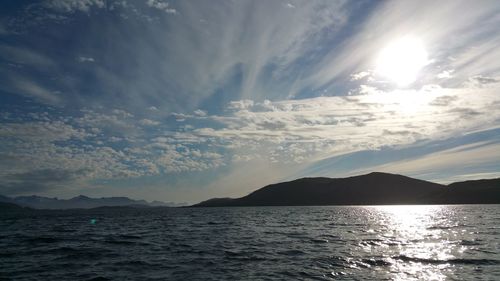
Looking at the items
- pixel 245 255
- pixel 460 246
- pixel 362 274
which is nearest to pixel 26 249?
pixel 245 255

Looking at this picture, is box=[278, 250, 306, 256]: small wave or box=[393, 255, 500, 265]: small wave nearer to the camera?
box=[393, 255, 500, 265]: small wave

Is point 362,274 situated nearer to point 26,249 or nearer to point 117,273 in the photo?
point 117,273

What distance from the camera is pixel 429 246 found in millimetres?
41438

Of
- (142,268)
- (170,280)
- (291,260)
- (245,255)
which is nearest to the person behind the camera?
(170,280)

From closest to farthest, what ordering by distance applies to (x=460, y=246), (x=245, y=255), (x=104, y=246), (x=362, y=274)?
1. (x=362, y=274)
2. (x=245, y=255)
3. (x=460, y=246)
4. (x=104, y=246)

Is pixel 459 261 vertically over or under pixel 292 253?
under

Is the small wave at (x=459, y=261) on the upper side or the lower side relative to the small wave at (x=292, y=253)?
lower

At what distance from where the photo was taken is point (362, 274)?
88.5 ft

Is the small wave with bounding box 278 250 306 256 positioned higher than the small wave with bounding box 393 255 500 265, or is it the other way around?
the small wave with bounding box 278 250 306 256

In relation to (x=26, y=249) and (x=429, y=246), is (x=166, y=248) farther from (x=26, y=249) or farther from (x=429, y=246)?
(x=429, y=246)

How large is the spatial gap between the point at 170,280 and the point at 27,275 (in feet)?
38.6

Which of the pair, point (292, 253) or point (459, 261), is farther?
point (292, 253)

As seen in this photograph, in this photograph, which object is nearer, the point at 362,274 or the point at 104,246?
the point at 362,274

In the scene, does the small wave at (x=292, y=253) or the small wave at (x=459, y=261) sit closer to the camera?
the small wave at (x=459, y=261)
